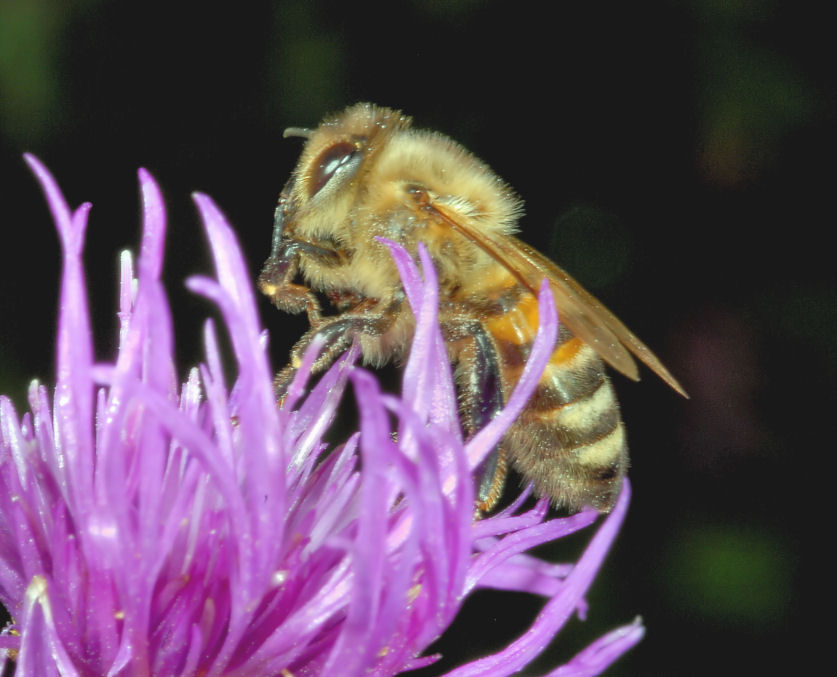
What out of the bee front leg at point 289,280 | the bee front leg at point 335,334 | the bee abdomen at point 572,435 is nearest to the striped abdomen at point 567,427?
the bee abdomen at point 572,435

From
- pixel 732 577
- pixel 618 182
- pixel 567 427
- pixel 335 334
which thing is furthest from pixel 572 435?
pixel 618 182

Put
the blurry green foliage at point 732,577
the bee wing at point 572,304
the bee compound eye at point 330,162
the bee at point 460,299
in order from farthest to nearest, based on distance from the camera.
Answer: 1. the blurry green foliage at point 732,577
2. the bee compound eye at point 330,162
3. the bee at point 460,299
4. the bee wing at point 572,304

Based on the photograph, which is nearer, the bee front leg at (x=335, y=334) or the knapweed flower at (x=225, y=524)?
the knapweed flower at (x=225, y=524)

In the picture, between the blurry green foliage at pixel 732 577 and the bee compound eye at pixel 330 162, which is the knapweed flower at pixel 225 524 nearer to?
the bee compound eye at pixel 330 162

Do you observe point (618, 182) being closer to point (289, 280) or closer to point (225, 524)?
point (289, 280)

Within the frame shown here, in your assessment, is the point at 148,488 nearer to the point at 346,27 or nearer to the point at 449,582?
the point at 449,582

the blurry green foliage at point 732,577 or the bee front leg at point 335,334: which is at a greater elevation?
the bee front leg at point 335,334

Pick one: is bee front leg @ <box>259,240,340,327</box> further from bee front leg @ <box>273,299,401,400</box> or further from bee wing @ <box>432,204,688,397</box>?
bee wing @ <box>432,204,688,397</box>
